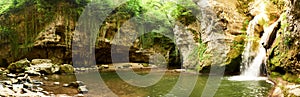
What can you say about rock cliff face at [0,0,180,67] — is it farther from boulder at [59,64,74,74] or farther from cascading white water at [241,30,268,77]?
cascading white water at [241,30,268,77]

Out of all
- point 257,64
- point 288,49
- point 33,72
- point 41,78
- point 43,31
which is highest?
point 43,31

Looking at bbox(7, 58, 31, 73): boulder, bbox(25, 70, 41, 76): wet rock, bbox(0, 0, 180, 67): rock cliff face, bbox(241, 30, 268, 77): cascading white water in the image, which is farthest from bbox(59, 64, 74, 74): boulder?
bbox(241, 30, 268, 77): cascading white water

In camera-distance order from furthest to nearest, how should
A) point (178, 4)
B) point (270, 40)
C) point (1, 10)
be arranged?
point (178, 4) → point (1, 10) → point (270, 40)

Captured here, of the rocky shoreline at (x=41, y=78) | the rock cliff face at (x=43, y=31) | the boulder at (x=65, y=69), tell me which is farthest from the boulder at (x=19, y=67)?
the rock cliff face at (x=43, y=31)

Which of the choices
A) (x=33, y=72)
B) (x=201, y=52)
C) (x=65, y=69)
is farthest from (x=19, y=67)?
(x=201, y=52)

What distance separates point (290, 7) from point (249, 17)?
606 centimetres

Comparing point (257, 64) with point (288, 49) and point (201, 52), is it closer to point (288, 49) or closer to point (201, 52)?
point (288, 49)

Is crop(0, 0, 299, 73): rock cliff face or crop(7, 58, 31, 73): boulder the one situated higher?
crop(0, 0, 299, 73): rock cliff face

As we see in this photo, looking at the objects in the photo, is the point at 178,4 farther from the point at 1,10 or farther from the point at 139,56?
the point at 1,10

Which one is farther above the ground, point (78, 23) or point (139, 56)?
point (78, 23)

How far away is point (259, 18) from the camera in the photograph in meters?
15.4

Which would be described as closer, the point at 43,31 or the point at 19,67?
the point at 19,67

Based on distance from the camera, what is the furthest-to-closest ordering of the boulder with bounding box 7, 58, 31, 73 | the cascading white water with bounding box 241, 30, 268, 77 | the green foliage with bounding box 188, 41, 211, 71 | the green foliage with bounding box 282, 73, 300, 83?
1. the green foliage with bounding box 188, 41, 211, 71
2. the boulder with bounding box 7, 58, 31, 73
3. the cascading white water with bounding box 241, 30, 268, 77
4. the green foliage with bounding box 282, 73, 300, 83

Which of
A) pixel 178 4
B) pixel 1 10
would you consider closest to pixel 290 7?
pixel 178 4
